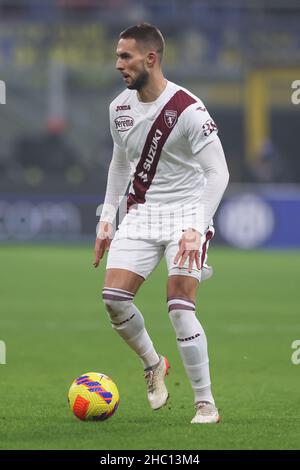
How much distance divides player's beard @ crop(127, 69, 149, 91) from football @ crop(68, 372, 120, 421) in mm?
1800

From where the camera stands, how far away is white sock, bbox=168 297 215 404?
22.6ft

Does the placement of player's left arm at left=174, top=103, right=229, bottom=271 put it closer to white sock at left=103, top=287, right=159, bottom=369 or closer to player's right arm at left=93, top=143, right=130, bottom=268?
white sock at left=103, top=287, right=159, bottom=369

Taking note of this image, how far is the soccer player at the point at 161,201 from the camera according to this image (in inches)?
271

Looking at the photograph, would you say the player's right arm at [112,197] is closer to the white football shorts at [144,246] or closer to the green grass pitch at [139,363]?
the white football shorts at [144,246]

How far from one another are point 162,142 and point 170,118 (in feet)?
0.50

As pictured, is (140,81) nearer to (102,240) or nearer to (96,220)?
(102,240)

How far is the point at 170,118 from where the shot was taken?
704 cm

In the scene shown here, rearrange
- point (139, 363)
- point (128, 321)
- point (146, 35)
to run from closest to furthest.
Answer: point (146, 35), point (128, 321), point (139, 363)

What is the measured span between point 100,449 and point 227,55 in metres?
27.7

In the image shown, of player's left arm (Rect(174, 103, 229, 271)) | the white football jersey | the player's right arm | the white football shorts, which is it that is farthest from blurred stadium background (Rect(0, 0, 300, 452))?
the white football jersey

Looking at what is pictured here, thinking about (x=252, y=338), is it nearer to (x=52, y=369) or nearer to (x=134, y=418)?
(x=52, y=369)

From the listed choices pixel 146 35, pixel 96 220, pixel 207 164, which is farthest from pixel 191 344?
pixel 96 220
